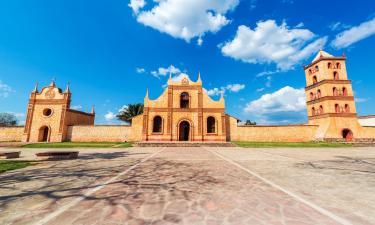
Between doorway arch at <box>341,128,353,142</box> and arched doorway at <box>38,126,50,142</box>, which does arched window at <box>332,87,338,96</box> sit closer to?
doorway arch at <box>341,128,353,142</box>

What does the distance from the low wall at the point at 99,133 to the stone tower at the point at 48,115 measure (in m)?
1.16

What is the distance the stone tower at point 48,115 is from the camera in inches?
989

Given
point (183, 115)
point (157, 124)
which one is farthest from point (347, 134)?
point (157, 124)

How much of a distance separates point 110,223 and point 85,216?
55 centimetres

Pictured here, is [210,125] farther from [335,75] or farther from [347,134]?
[335,75]

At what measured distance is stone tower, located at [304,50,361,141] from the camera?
27016 millimetres

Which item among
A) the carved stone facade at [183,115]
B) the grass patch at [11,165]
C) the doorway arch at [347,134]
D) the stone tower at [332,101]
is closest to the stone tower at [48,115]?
the carved stone facade at [183,115]

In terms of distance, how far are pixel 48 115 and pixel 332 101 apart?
144 feet

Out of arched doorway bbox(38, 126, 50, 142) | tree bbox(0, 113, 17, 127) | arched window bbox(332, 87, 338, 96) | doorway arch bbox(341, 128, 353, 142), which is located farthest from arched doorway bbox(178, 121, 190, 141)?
tree bbox(0, 113, 17, 127)

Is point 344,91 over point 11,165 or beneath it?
over

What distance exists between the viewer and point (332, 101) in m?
27.7

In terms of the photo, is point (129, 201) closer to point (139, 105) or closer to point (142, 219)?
point (142, 219)

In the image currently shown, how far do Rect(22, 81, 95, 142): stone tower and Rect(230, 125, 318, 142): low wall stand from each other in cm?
2535

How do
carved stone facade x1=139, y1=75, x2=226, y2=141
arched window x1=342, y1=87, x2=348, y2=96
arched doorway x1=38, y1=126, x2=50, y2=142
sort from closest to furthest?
carved stone facade x1=139, y1=75, x2=226, y2=141
arched doorway x1=38, y1=126, x2=50, y2=142
arched window x1=342, y1=87, x2=348, y2=96
